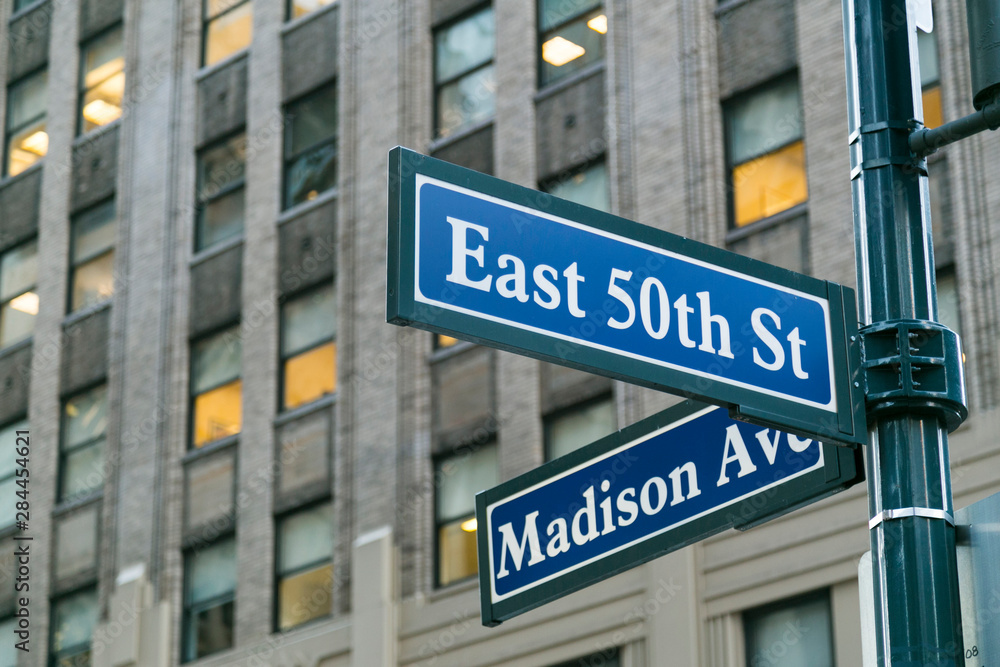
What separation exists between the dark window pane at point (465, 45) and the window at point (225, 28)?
4703 mm

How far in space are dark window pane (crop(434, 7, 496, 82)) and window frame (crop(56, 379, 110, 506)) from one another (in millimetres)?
8672

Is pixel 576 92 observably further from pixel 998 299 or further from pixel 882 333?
pixel 882 333

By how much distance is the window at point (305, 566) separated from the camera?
74.9 feet

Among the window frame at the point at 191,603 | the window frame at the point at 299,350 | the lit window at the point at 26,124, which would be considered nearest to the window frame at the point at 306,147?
the window frame at the point at 299,350

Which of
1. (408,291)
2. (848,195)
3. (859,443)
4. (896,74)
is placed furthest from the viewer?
(848,195)

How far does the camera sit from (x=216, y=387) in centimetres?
2567

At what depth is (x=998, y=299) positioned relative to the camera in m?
16.3

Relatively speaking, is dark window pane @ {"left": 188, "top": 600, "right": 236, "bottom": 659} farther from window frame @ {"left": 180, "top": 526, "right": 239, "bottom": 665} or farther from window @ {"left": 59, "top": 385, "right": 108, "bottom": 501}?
window @ {"left": 59, "top": 385, "right": 108, "bottom": 501}

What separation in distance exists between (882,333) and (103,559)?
23166 millimetres

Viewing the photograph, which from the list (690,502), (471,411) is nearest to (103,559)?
(471,411)

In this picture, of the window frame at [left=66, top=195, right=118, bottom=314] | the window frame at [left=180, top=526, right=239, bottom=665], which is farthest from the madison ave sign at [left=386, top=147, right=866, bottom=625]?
the window frame at [left=66, top=195, right=118, bottom=314]

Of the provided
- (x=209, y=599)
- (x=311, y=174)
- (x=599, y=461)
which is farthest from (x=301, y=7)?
(x=599, y=461)

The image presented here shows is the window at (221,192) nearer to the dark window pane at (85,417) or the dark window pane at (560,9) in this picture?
the dark window pane at (85,417)

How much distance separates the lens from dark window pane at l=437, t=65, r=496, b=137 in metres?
23.1
